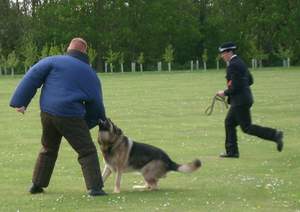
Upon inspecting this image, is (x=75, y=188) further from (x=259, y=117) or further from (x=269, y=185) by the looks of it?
(x=259, y=117)

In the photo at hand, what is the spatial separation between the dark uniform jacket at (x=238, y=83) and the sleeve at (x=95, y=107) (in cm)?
438

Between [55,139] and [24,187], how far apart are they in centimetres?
108

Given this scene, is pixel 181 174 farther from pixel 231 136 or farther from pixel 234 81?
pixel 234 81

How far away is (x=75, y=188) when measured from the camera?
10984mm

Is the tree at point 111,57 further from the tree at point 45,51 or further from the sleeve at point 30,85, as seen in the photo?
the sleeve at point 30,85

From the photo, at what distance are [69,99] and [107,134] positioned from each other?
797 millimetres

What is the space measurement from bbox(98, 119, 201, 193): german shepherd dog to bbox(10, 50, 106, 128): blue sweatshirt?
1.61 ft

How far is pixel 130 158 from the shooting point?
10.7m

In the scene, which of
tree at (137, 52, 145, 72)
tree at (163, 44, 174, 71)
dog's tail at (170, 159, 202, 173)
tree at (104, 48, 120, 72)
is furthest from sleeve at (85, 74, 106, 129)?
tree at (137, 52, 145, 72)

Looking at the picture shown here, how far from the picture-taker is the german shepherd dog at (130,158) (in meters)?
10.5

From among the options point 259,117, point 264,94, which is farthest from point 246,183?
point 264,94

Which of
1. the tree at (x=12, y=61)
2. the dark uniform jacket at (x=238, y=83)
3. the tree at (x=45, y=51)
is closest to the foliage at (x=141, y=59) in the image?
the tree at (x=45, y=51)

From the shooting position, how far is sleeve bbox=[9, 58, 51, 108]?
10070 mm

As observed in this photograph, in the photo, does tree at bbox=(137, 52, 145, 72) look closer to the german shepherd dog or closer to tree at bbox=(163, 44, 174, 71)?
tree at bbox=(163, 44, 174, 71)
